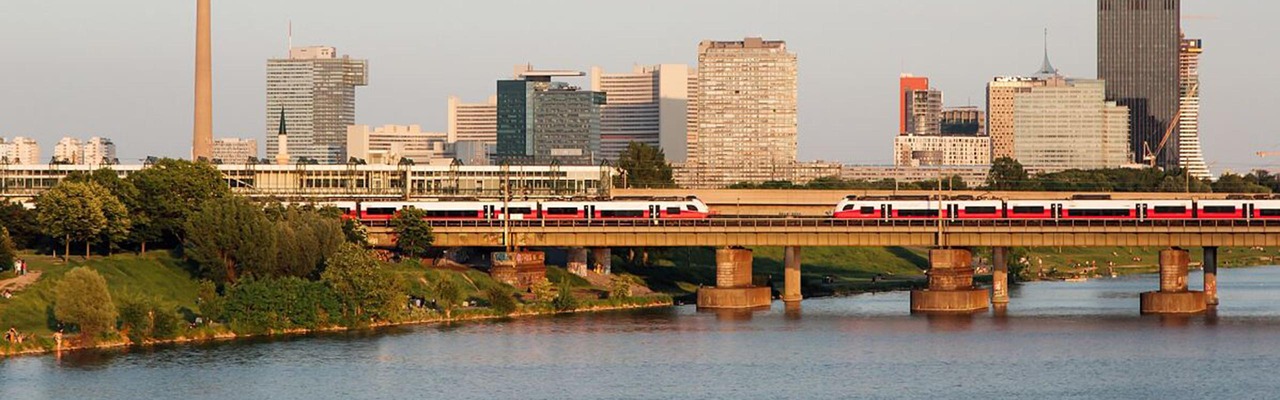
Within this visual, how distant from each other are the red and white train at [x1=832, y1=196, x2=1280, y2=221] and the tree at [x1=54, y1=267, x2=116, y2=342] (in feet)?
210

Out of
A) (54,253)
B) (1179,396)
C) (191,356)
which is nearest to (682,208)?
(54,253)

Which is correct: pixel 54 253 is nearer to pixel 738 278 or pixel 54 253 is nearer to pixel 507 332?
pixel 507 332

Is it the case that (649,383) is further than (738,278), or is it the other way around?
(738,278)

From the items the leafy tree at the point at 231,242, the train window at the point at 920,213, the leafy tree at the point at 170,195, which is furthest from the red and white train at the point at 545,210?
the leafy tree at the point at 231,242

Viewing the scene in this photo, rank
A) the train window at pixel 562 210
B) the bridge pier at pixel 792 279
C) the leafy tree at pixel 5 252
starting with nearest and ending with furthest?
1. the leafy tree at pixel 5 252
2. the bridge pier at pixel 792 279
3. the train window at pixel 562 210

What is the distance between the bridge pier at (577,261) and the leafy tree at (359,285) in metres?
35.8

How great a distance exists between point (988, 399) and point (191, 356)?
4394cm

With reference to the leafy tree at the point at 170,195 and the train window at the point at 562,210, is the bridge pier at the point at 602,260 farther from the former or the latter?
the leafy tree at the point at 170,195

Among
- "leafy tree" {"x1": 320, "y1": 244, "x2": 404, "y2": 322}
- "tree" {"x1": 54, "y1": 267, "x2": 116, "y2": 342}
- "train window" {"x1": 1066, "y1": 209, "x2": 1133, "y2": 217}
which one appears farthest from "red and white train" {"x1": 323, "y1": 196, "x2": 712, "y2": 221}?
"tree" {"x1": 54, "y1": 267, "x2": 116, "y2": 342}

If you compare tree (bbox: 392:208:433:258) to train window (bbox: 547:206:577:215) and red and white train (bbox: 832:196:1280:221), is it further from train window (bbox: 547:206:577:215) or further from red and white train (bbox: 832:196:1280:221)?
red and white train (bbox: 832:196:1280:221)

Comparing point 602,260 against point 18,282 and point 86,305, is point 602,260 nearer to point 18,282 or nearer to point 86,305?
point 18,282

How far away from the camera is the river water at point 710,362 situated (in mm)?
107250

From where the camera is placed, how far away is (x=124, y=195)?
510 feet

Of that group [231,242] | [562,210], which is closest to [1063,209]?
[562,210]
